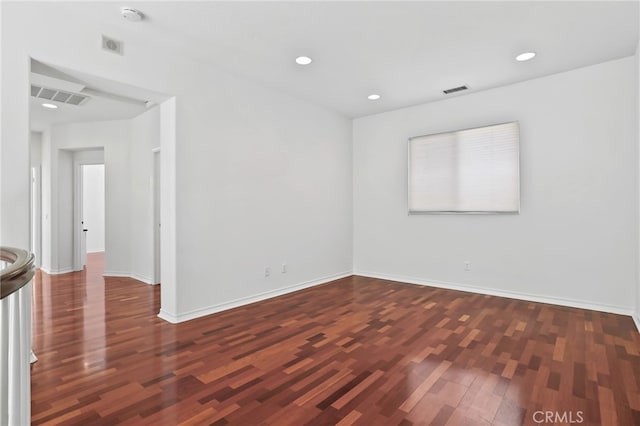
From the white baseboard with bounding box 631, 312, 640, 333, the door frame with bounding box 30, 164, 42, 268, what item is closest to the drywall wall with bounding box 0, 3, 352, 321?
the white baseboard with bounding box 631, 312, 640, 333

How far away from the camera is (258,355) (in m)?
2.67

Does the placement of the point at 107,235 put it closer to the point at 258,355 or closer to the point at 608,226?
the point at 258,355

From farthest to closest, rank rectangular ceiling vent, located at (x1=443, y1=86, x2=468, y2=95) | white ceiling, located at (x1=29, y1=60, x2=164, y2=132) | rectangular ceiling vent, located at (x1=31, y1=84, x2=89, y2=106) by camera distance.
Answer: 1. rectangular ceiling vent, located at (x1=443, y1=86, x2=468, y2=95)
2. rectangular ceiling vent, located at (x1=31, y1=84, x2=89, y2=106)
3. white ceiling, located at (x1=29, y1=60, x2=164, y2=132)

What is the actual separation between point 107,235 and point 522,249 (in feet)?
22.6

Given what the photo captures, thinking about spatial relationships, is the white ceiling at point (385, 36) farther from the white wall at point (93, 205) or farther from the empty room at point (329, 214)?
the white wall at point (93, 205)

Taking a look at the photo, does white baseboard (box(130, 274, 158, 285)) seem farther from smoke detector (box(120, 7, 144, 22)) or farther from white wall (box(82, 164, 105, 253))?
white wall (box(82, 164, 105, 253))

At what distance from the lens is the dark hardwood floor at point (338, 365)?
192 centimetres

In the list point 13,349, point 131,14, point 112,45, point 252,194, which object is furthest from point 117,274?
point 13,349

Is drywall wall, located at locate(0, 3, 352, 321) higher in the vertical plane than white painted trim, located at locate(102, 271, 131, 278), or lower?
higher

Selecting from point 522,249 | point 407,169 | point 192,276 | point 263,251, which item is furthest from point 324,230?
point 522,249

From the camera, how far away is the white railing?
1074 mm

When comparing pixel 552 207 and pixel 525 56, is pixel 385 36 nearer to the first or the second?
pixel 525 56

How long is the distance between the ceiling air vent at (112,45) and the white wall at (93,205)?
7414mm

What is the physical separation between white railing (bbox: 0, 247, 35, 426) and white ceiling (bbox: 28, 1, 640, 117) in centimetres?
240
